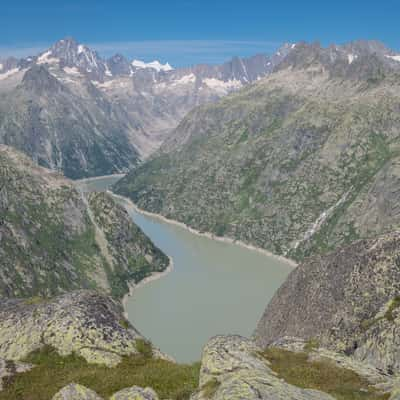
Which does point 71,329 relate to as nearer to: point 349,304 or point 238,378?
point 238,378

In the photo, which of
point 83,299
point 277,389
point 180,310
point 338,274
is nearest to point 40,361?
point 83,299

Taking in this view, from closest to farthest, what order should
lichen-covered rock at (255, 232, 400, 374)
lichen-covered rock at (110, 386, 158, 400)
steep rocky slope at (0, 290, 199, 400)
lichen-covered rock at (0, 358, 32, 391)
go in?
lichen-covered rock at (110, 386, 158, 400) < steep rocky slope at (0, 290, 199, 400) < lichen-covered rock at (0, 358, 32, 391) < lichen-covered rock at (255, 232, 400, 374)

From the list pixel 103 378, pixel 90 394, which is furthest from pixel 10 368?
pixel 90 394

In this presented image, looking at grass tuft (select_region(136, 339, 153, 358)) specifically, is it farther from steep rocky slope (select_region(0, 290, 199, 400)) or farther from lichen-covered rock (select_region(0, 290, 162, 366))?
lichen-covered rock (select_region(0, 290, 162, 366))

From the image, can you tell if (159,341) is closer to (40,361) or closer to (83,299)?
(83,299)

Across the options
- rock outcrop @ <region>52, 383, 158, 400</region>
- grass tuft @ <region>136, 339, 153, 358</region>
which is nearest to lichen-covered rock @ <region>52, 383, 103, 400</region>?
rock outcrop @ <region>52, 383, 158, 400</region>

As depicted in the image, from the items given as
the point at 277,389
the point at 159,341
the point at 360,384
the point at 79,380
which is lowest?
the point at 159,341
